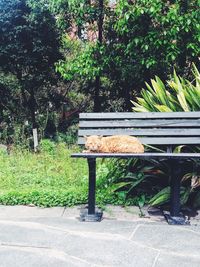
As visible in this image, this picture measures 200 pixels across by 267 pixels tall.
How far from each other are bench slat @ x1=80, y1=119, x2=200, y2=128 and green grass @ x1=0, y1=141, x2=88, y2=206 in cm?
85

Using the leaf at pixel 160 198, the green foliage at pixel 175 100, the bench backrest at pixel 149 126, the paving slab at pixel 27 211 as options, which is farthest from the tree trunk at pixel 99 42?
the paving slab at pixel 27 211

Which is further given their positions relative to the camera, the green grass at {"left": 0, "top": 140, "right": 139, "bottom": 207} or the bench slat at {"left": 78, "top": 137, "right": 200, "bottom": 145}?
the green grass at {"left": 0, "top": 140, "right": 139, "bottom": 207}

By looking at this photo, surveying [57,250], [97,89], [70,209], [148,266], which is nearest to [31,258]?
[57,250]

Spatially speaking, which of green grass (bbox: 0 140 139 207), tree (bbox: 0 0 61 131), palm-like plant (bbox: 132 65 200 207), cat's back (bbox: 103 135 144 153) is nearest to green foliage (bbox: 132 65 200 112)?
palm-like plant (bbox: 132 65 200 207)

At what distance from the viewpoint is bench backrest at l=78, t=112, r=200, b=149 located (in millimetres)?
4105

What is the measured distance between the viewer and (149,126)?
4227 millimetres

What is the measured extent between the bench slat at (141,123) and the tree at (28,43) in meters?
3.76

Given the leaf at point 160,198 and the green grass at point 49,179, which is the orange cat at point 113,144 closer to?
the leaf at point 160,198

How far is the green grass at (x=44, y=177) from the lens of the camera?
4383 mm

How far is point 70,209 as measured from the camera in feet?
13.8

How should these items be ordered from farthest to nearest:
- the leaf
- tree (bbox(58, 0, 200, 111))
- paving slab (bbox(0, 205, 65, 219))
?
tree (bbox(58, 0, 200, 111))
the leaf
paving slab (bbox(0, 205, 65, 219))

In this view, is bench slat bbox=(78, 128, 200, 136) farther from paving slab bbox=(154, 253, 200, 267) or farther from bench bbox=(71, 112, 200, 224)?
paving slab bbox=(154, 253, 200, 267)

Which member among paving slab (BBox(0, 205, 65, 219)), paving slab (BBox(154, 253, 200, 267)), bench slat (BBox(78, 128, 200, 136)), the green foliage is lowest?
paving slab (BBox(154, 253, 200, 267))

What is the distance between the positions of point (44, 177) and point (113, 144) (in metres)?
1.74
